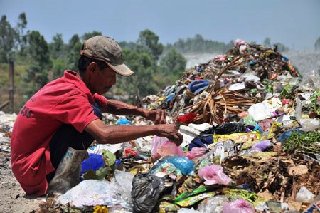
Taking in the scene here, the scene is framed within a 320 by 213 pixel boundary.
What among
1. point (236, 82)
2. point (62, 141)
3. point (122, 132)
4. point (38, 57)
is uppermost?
point (38, 57)

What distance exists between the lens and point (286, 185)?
2.72 metres

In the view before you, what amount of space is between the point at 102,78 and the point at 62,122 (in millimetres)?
415

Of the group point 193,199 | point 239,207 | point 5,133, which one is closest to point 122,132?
point 193,199

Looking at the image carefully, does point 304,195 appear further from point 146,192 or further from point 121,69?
point 121,69

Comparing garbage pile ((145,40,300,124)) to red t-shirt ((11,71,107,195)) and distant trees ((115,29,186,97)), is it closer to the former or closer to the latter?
red t-shirt ((11,71,107,195))

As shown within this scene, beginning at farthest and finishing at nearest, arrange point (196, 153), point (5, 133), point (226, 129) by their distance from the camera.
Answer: point (5, 133) < point (226, 129) < point (196, 153)

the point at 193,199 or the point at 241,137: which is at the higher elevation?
the point at 241,137

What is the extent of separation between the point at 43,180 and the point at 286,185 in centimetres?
169

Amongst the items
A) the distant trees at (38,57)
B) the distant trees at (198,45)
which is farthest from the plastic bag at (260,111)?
the distant trees at (198,45)

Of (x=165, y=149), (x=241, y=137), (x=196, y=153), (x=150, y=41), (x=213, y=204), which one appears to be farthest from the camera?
(x=150, y=41)

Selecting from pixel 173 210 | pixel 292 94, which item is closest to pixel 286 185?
pixel 173 210

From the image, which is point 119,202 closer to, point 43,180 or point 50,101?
point 43,180

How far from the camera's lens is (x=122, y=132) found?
8.40 feet

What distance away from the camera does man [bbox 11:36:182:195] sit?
2582 millimetres
